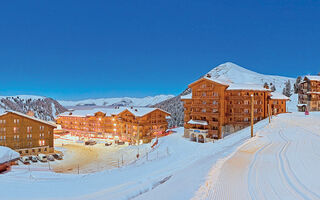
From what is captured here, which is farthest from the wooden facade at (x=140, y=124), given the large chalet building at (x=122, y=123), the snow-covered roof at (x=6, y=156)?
the snow-covered roof at (x=6, y=156)

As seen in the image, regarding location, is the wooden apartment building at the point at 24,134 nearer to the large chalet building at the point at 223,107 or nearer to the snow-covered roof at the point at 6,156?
the snow-covered roof at the point at 6,156

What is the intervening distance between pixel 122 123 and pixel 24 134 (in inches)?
1046

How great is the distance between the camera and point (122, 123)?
61.6m

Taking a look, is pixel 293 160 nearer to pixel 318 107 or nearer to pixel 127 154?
pixel 127 154

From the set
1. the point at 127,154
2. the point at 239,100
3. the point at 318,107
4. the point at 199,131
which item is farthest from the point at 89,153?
the point at 318,107

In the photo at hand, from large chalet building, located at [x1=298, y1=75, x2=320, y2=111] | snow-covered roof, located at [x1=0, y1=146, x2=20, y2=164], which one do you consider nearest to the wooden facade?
snow-covered roof, located at [x1=0, y1=146, x2=20, y2=164]

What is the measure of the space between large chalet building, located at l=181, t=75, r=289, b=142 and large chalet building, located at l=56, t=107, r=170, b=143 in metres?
18.7

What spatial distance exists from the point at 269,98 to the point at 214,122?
14940 mm

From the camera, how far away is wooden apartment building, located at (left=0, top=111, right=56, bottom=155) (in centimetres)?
4203

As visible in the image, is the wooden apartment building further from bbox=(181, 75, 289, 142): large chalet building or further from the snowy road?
the snowy road

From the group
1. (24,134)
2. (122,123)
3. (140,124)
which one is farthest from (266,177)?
(122,123)

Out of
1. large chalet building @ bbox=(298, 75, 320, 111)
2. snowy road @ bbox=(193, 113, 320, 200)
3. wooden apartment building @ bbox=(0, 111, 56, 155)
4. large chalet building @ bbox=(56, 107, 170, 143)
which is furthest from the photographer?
large chalet building @ bbox=(56, 107, 170, 143)

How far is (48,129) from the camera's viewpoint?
48.3m

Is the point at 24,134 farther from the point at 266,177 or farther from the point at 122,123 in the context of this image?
the point at 266,177
